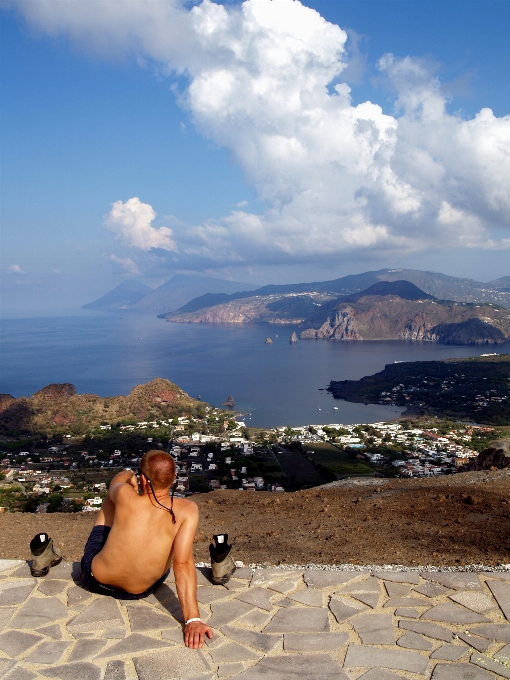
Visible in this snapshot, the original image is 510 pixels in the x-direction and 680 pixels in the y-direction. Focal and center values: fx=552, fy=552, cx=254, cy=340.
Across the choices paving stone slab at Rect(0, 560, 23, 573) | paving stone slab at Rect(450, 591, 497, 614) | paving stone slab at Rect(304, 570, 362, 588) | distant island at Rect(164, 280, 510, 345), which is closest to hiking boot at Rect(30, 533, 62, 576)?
paving stone slab at Rect(0, 560, 23, 573)

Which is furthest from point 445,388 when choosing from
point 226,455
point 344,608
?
point 344,608

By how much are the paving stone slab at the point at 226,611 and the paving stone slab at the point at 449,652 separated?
4.02 ft

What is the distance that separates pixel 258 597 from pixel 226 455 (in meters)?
28.2

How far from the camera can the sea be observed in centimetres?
6047

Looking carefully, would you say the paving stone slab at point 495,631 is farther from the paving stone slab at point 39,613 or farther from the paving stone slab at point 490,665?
the paving stone slab at point 39,613

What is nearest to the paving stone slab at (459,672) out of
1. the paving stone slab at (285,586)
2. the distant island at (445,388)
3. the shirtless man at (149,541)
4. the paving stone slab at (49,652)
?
the paving stone slab at (285,586)

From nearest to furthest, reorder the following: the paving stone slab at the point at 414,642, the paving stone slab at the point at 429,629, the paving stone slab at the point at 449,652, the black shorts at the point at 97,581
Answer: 1. the paving stone slab at the point at 449,652
2. the paving stone slab at the point at 414,642
3. the paving stone slab at the point at 429,629
4. the black shorts at the point at 97,581

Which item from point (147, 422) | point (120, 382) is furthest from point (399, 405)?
point (120, 382)

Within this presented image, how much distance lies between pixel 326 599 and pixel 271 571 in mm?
635

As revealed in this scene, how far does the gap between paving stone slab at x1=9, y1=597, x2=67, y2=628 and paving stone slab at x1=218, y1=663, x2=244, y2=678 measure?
120cm

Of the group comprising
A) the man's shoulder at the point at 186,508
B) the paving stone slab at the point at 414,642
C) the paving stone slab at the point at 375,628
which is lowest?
the paving stone slab at the point at 375,628

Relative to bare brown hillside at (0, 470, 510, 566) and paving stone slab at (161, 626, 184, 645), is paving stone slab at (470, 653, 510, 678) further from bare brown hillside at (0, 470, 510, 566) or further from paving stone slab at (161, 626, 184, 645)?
bare brown hillside at (0, 470, 510, 566)

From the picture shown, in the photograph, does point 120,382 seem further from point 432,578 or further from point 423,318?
point 423,318

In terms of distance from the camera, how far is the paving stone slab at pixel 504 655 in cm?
312
